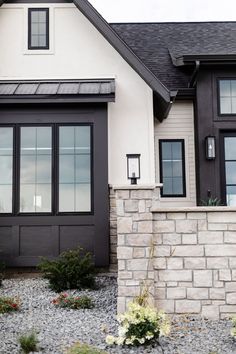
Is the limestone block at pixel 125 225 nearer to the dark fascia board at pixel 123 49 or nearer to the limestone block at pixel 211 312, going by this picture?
the limestone block at pixel 211 312

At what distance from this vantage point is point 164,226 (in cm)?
541

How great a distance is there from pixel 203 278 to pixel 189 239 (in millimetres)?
505

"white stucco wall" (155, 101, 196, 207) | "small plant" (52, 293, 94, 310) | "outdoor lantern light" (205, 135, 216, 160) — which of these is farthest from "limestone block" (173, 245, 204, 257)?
"white stucco wall" (155, 101, 196, 207)

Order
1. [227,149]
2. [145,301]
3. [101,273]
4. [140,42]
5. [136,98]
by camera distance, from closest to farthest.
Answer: [145,301] < [101,273] < [136,98] < [227,149] < [140,42]

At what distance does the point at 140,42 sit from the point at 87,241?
6.94 metres

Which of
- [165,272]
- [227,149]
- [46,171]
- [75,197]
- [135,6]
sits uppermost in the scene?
[135,6]

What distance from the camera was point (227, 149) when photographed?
9.78 m

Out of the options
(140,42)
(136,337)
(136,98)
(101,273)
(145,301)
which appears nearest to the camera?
(136,337)

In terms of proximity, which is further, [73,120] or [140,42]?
[140,42]

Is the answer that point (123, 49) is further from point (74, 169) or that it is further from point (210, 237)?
point (210, 237)

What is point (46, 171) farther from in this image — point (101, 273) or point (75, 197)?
point (101, 273)

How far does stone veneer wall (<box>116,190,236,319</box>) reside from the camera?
5316mm

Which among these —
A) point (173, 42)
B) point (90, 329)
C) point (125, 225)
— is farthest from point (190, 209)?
point (173, 42)

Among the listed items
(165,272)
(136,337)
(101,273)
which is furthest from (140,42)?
(136,337)
